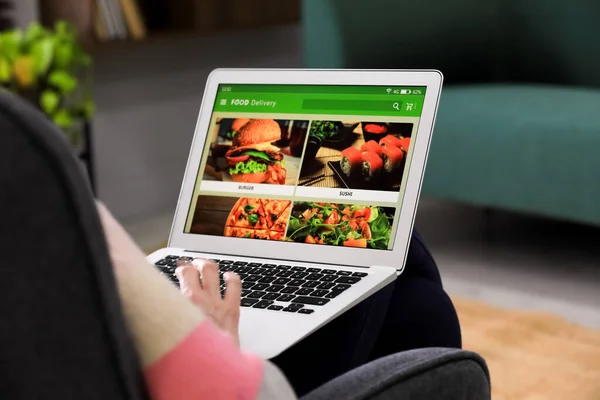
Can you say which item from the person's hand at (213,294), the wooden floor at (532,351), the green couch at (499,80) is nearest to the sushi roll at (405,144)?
the person's hand at (213,294)

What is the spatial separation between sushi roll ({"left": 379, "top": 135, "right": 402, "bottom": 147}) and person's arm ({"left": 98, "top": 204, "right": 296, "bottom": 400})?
53 cm

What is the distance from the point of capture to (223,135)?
1.06m

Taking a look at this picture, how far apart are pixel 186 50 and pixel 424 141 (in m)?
2.59

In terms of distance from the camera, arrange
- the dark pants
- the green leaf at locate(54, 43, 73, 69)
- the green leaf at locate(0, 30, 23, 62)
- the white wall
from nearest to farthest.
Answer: the dark pants, the green leaf at locate(0, 30, 23, 62), the green leaf at locate(54, 43, 73, 69), the white wall

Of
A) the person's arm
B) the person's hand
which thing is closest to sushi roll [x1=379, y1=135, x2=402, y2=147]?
the person's hand

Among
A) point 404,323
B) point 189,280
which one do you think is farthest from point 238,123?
point 189,280

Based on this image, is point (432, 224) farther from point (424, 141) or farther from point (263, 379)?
point (263, 379)

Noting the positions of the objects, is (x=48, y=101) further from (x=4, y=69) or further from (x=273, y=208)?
(x=273, y=208)

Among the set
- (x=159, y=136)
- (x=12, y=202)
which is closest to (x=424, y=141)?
(x=12, y=202)

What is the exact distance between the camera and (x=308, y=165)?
1.00 metres

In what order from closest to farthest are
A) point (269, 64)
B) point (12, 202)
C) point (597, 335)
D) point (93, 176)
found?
point (12, 202)
point (597, 335)
point (93, 176)
point (269, 64)

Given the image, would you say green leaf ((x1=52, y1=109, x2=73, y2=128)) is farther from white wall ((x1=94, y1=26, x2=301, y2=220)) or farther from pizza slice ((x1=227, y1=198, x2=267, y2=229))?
pizza slice ((x1=227, y1=198, x2=267, y2=229))

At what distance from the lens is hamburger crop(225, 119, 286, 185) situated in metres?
1.02

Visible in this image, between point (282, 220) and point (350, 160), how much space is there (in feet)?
0.34
